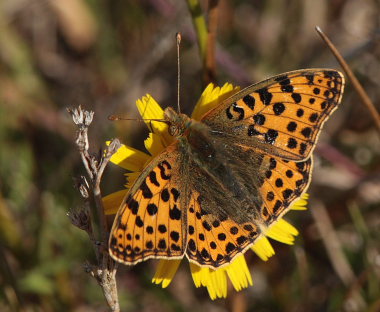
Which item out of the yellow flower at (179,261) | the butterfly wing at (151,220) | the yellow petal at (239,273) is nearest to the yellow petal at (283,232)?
the yellow flower at (179,261)

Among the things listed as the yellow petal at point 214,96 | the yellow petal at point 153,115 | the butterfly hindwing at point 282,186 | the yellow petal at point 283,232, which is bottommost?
the yellow petal at point 283,232

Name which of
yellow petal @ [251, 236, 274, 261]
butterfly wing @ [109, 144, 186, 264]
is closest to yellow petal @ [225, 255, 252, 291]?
yellow petal @ [251, 236, 274, 261]

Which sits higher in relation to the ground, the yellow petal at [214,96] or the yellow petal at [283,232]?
the yellow petal at [214,96]

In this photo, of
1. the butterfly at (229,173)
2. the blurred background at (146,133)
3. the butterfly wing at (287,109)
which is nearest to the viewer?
the butterfly at (229,173)

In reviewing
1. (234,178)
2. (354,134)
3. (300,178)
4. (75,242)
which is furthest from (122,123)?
(354,134)

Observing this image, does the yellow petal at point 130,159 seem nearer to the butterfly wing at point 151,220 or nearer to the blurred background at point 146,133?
the butterfly wing at point 151,220

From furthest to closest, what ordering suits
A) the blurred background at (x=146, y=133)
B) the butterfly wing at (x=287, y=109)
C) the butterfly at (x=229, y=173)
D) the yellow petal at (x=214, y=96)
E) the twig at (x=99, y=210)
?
the blurred background at (x=146, y=133) → the yellow petal at (x=214, y=96) → the butterfly wing at (x=287, y=109) → the butterfly at (x=229, y=173) → the twig at (x=99, y=210)

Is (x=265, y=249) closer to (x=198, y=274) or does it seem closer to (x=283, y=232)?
(x=283, y=232)
